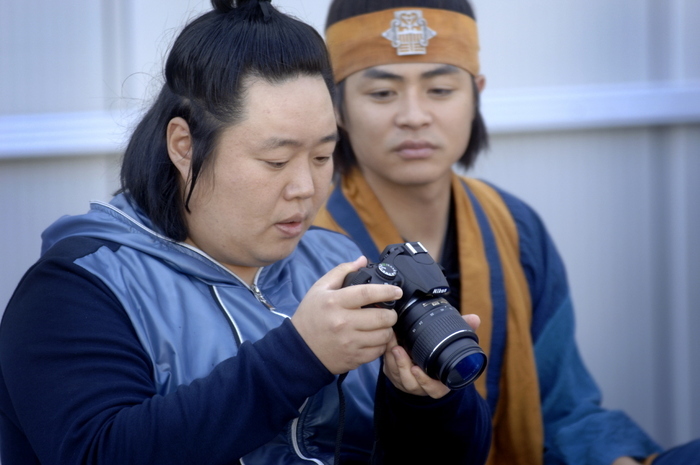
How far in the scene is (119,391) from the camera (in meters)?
1.09

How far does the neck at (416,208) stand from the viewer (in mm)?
2078

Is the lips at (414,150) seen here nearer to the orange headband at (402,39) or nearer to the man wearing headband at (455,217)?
the man wearing headband at (455,217)

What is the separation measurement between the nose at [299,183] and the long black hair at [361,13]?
0.75 m

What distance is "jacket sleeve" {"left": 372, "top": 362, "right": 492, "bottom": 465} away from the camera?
1329 mm

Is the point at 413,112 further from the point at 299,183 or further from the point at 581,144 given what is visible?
the point at 581,144

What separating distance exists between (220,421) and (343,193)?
109 cm

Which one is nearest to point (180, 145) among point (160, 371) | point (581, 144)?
point (160, 371)

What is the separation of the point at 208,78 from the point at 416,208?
97 cm

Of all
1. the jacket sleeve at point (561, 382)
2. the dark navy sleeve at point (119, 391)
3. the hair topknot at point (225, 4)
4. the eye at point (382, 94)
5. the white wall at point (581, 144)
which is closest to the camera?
the dark navy sleeve at point (119, 391)

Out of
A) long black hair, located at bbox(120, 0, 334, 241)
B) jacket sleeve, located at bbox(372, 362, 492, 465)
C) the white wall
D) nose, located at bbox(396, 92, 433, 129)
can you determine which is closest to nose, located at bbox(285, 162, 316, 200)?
long black hair, located at bbox(120, 0, 334, 241)

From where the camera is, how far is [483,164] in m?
2.57

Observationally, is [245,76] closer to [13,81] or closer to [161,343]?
[161,343]

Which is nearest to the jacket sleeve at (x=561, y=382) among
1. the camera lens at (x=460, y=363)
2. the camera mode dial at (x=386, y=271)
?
the camera lens at (x=460, y=363)

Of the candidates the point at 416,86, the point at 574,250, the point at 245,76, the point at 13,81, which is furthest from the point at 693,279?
the point at 13,81
